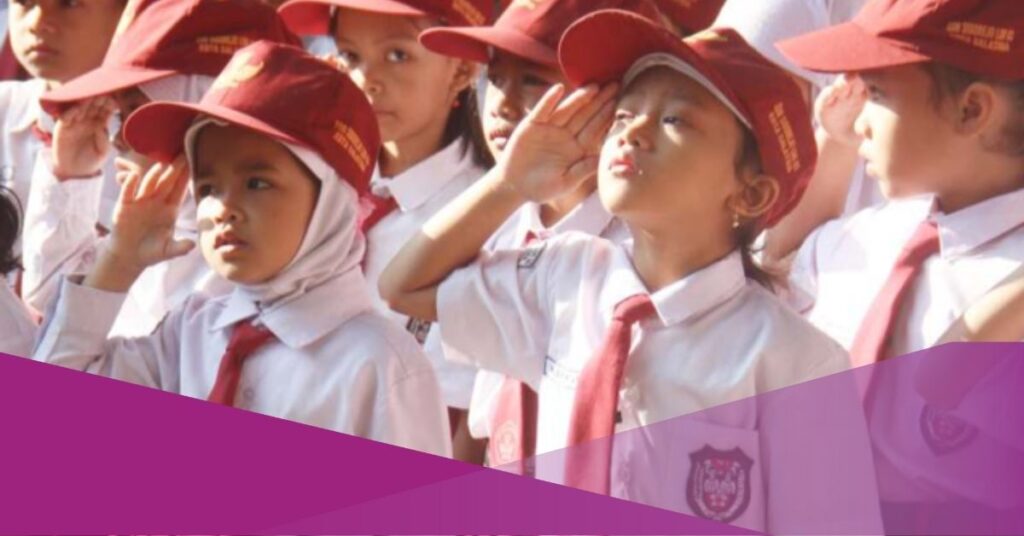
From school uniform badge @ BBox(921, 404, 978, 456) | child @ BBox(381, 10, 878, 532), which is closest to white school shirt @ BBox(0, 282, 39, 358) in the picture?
child @ BBox(381, 10, 878, 532)

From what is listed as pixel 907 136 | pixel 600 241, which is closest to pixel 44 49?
pixel 600 241

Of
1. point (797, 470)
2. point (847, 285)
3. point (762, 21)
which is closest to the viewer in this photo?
point (797, 470)

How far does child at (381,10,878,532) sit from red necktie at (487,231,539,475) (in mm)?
57

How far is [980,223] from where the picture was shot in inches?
69.3

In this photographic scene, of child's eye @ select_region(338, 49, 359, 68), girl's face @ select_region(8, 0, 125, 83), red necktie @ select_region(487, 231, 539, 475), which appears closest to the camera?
red necktie @ select_region(487, 231, 539, 475)

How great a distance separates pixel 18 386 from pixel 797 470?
726 mm

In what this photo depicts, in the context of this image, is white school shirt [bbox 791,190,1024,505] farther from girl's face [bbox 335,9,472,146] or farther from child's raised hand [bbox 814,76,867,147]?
girl's face [bbox 335,9,472,146]

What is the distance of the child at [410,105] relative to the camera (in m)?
2.18

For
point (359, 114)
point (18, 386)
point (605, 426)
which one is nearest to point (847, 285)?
point (605, 426)

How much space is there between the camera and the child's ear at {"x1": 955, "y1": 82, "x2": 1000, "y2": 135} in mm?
1770

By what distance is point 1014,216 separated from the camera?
68.9 inches

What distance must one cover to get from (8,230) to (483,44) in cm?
58

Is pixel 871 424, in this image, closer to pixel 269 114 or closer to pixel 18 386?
pixel 269 114

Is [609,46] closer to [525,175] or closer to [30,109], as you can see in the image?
[525,175]
